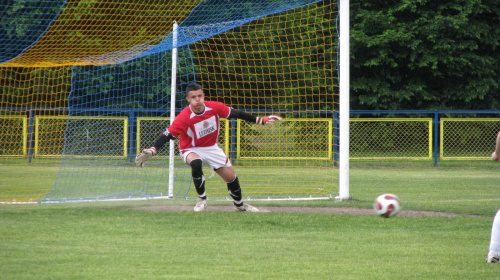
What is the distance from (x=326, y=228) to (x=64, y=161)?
1250 cm

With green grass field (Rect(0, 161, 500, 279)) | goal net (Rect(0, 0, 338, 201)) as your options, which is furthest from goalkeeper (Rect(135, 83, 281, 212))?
goal net (Rect(0, 0, 338, 201))

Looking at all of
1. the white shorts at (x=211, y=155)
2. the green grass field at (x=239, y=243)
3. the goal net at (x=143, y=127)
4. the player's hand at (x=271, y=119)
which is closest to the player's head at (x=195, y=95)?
the white shorts at (x=211, y=155)

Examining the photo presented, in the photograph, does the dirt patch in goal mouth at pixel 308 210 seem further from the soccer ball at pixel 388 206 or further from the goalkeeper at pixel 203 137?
the soccer ball at pixel 388 206

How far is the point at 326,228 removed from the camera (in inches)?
347

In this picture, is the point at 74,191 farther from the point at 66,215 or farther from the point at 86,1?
the point at 86,1

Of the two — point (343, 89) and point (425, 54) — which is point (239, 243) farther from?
point (425, 54)

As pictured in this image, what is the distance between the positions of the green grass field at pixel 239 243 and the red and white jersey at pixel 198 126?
1.06m

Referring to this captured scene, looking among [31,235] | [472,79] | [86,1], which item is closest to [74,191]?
[31,235]

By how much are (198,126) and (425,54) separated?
2018cm

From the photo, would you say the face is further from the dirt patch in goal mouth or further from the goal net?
the goal net

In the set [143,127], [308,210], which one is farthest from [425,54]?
[308,210]

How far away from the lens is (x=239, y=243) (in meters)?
7.60

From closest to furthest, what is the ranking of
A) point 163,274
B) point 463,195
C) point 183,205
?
point 163,274 → point 183,205 → point 463,195

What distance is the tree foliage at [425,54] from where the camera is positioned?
93.0 ft
